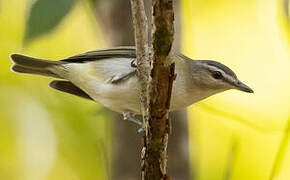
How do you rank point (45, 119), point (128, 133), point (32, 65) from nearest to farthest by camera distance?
point (128, 133) → point (32, 65) → point (45, 119)

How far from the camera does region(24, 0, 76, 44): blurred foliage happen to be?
232 cm

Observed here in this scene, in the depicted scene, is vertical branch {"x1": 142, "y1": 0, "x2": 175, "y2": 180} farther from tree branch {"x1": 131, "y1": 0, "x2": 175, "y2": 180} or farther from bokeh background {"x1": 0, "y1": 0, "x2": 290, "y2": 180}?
bokeh background {"x1": 0, "y1": 0, "x2": 290, "y2": 180}

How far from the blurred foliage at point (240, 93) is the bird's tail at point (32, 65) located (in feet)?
3.50

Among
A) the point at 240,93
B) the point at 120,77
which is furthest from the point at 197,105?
the point at 120,77

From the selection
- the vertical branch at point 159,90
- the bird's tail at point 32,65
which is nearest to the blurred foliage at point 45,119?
the bird's tail at point 32,65

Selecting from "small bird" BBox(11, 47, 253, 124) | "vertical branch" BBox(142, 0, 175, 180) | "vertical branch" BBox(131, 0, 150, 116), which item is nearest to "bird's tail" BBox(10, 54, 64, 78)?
"small bird" BBox(11, 47, 253, 124)

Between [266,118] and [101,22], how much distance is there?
5.33ft

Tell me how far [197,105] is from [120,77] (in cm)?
107

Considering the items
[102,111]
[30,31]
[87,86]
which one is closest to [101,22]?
[87,86]

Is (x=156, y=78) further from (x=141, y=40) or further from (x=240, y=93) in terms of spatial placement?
(x=240, y=93)

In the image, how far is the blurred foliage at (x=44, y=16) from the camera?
7.62 feet

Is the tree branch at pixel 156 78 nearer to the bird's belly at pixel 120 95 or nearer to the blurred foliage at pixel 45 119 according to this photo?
the bird's belly at pixel 120 95

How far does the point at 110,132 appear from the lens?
3334 millimetres

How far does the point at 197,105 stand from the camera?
3854 mm
